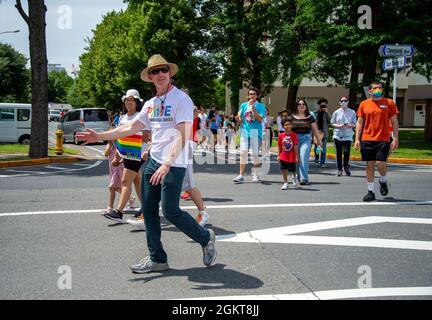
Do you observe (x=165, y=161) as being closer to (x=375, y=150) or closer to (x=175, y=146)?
(x=175, y=146)

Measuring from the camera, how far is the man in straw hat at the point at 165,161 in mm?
4234

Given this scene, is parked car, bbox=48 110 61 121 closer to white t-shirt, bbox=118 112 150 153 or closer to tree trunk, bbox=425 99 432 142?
tree trunk, bbox=425 99 432 142

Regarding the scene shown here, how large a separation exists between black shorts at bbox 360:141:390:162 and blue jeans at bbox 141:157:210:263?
178 inches

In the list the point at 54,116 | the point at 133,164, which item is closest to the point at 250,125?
the point at 133,164

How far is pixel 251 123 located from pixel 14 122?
1575 centimetres

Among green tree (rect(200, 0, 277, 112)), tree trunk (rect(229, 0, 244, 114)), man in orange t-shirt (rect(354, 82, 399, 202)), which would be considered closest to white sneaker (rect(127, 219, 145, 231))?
man in orange t-shirt (rect(354, 82, 399, 202))

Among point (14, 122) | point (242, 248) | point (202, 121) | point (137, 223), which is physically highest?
point (202, 121)

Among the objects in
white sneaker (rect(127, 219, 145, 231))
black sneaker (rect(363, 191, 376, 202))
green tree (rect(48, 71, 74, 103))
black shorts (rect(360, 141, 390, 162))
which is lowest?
white sneaker (rect(127, 219, 145, 231))

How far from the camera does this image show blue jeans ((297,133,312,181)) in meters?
10.1

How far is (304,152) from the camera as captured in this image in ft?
→ 33.2

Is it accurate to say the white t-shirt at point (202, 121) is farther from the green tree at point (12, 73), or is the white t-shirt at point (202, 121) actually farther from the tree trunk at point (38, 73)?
the green tree at point (12, 73)

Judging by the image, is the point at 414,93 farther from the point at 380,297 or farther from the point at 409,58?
the point at 380,297
